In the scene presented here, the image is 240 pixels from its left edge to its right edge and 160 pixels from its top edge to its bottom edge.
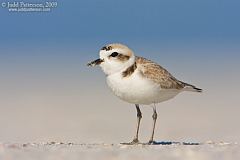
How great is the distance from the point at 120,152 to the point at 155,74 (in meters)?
1.42

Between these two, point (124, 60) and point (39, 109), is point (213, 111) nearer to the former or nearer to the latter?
point (39, 109)

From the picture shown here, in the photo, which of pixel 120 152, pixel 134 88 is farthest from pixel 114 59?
pixel 120 152

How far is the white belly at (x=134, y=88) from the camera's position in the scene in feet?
37.5

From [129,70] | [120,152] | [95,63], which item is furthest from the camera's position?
[129,70]

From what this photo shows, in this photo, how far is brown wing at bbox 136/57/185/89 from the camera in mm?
11586

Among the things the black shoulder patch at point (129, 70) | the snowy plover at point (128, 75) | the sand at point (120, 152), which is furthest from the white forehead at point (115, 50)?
the sand at point (120, 152)

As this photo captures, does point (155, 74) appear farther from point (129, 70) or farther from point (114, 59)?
point (114, 59)

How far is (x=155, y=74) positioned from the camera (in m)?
11.7

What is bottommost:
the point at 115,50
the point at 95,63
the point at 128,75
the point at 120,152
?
the point at 120,152

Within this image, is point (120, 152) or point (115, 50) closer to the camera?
point (120, 152)

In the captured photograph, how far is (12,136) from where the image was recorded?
14.4 meters

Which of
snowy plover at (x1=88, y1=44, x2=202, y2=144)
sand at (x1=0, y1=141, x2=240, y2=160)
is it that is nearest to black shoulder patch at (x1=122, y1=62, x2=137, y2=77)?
snowy plover at (x1=88, y1=44, x2=202, y2=144)

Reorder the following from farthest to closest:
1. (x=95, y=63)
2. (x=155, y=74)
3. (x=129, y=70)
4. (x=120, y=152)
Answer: (x=155, y=74)
(x=129, y=70)
(x=95, y=63)
(x=120, y=152)

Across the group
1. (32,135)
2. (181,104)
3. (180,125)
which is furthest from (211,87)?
(32,135)
